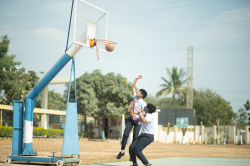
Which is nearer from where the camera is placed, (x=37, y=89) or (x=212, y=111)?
(x=37, y=89)

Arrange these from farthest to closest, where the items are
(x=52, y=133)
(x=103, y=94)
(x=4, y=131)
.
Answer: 1. (x=103, y=94)
2. (x=52, y=133)
3. (x=4, y=131)

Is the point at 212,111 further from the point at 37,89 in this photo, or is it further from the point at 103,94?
the point at 37,89

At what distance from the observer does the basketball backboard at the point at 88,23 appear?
8.48m

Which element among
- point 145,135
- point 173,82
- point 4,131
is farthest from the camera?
point 173,82

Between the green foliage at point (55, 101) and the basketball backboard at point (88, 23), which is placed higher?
the basketball backboard at point (88, 23)

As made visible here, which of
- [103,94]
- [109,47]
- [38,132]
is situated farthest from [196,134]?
[109,47]

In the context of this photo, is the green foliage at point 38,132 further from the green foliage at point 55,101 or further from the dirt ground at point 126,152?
the green foliage at point 55,101

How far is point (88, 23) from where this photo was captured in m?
8.98

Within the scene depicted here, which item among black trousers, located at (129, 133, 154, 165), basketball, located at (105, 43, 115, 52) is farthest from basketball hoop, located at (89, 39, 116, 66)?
black trousers, located at (129, 133, 154, 165)

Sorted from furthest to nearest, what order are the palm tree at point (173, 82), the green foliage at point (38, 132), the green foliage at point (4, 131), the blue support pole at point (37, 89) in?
the palm tree at point (173, 82) → the green foliage at point (38, 132) → the green foliage at point (4, 131) → the blue support pole at point (37, 89)

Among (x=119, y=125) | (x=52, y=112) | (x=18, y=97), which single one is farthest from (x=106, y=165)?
(x=119, y=125)

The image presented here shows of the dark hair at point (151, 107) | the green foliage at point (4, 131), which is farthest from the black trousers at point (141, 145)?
the green foliage at point (4, 131)

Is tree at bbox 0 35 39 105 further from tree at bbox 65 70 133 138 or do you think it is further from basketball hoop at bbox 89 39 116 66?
basketball hoop at bbox 89 39 116 66

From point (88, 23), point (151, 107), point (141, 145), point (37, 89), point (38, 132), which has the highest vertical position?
point (88, 23)
